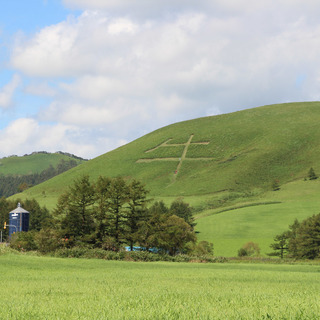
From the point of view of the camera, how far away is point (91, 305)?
9.50 metres

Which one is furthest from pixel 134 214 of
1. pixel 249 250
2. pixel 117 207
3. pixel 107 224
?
pixel 249 250

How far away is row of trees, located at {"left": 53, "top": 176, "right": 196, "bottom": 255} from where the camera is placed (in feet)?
211

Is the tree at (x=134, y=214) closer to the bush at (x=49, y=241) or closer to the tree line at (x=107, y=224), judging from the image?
the tree line at (x=107, y=224)

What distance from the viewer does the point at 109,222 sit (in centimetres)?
6781

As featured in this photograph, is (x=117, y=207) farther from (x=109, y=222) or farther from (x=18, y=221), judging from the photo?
(x=18, y=221)

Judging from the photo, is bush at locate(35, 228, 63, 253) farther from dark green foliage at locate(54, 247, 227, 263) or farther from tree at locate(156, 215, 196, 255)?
tree at locate(156, 215, 196, 255)

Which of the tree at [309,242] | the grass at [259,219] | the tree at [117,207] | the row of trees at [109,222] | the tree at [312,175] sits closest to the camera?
the row of trees at [109,222]

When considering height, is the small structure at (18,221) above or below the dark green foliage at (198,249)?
above

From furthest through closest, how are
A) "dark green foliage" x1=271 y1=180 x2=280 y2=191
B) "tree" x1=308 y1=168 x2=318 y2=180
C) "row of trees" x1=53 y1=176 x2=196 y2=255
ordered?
1. "tree" x1=308 y1=168 x2=318 y2=180
2. "dark green foliage" x1=271 y1=180 x2=280 y2=191
3. "row of trees" x1=53 y1=176 x2=196 y2=255

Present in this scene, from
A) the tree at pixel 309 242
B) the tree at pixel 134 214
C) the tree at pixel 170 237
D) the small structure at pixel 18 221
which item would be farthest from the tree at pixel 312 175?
the tree at pixel 134 214

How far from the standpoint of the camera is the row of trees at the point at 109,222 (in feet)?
211

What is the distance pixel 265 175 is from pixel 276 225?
226 feet

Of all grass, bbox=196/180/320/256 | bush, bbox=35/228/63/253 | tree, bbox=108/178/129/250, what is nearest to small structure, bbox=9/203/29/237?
grass, bbox=196/180/320/256

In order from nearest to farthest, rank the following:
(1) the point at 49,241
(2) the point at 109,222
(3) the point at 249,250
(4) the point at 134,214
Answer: (1) the point at 49,241 < (2) the point at 109,222 < (4) the point at 134,214 < (3) the point at 249,250
